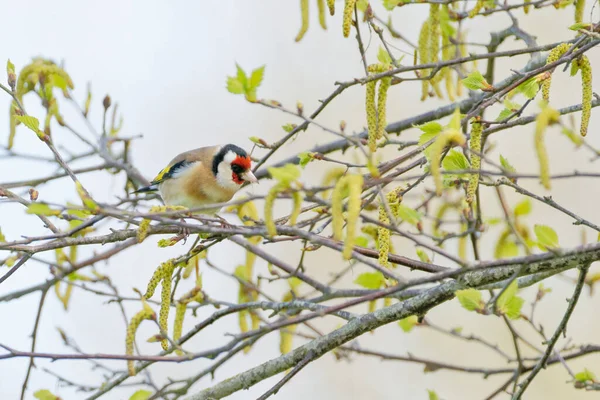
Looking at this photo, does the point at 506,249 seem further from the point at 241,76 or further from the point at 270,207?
the point at 270,207

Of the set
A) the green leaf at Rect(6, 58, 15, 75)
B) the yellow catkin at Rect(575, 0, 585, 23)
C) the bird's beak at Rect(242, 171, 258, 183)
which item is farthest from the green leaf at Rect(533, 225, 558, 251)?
the bird's beak at Rect(242, 171, 258, 183)

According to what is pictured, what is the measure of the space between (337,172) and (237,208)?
120 centimetres

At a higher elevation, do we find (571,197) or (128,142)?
(571,197)

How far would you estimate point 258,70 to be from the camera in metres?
2.30

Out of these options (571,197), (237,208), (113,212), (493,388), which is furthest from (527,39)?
(493,388)

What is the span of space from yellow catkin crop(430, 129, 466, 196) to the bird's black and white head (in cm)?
230

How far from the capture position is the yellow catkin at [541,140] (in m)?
1.50

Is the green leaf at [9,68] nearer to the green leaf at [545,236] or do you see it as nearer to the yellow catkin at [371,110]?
the yellow catkin at [371,110]

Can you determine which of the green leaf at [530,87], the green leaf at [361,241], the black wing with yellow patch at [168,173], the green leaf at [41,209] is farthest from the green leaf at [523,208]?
the black wing with yellow patch at [168,173]

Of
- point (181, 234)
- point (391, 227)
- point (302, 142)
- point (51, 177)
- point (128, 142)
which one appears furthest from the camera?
point (302, 142)

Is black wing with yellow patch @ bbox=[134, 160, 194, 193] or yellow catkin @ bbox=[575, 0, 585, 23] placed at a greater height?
black wing with yellow patch @ bbox=[134, 160, 194, 193]

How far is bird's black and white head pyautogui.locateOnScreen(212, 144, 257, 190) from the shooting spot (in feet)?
13.4

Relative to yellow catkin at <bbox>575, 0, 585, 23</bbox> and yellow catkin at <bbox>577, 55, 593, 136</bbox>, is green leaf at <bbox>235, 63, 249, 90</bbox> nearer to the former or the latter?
yellow catkin at <bbox>577, 55, 593, 136</bbox>

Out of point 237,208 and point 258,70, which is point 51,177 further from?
point 258,70
